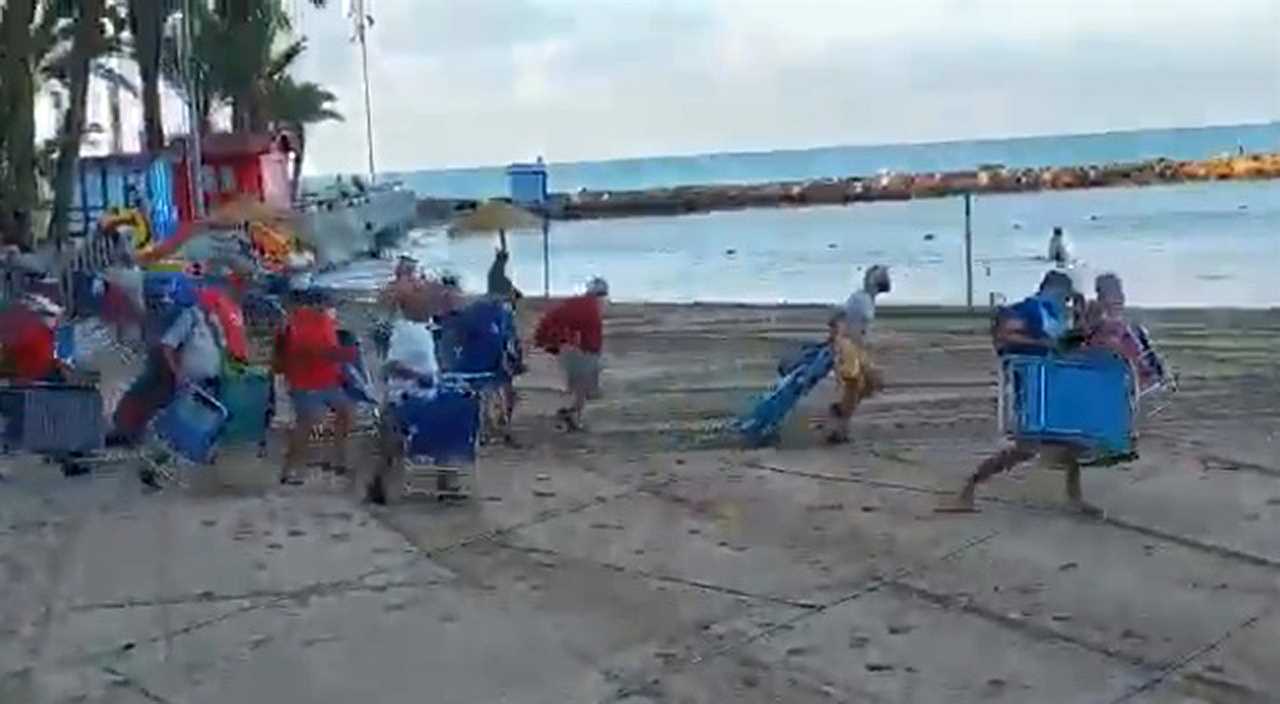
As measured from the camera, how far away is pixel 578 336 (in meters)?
15.0

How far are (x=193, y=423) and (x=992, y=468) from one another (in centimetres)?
485

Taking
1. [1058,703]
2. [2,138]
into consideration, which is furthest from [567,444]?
[2,138]

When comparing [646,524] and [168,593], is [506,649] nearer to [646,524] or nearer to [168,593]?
[168,593]

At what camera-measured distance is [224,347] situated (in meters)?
13.0

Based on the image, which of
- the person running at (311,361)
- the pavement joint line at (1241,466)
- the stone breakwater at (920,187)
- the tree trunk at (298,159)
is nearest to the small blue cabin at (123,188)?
the tree trunk at (298,159)

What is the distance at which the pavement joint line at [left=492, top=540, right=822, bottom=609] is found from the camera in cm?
904

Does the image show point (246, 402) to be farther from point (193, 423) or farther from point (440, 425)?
point (440, 425)

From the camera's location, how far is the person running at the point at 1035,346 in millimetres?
10906

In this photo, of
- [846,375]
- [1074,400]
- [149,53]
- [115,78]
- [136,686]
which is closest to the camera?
[136,686]

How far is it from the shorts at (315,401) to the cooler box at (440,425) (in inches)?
31.1

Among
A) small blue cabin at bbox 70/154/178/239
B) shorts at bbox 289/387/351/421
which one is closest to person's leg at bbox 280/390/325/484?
shorts at bbox 289/387/351/421

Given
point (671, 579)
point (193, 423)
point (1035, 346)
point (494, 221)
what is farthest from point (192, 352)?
point (494, 221)

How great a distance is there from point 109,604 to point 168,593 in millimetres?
292

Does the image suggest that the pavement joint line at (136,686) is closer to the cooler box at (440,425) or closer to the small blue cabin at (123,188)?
the cooler box at (440,425)
